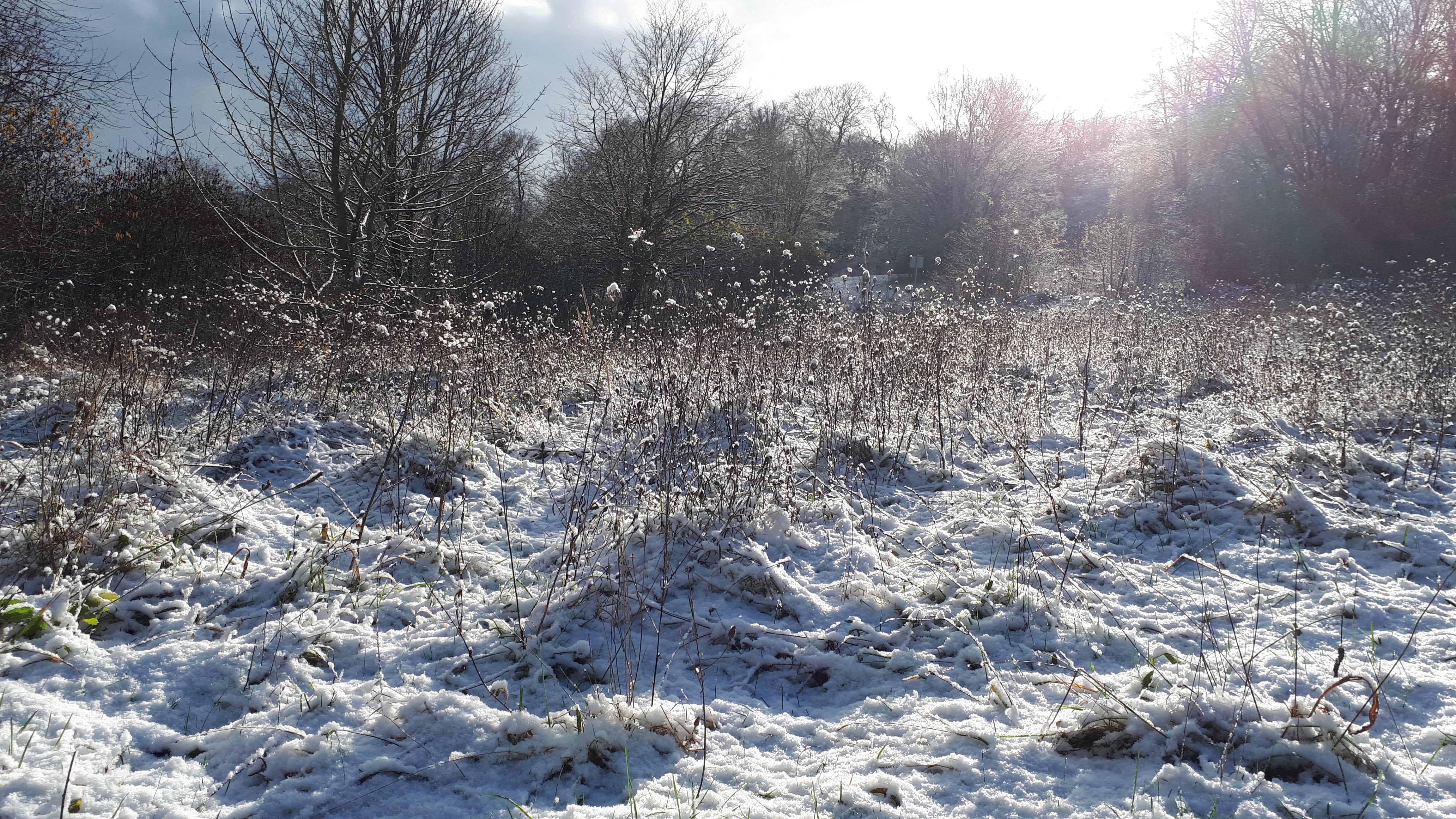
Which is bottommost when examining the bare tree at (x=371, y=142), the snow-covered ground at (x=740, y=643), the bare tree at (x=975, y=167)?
the snow-covered ground at (x=740, y=643)

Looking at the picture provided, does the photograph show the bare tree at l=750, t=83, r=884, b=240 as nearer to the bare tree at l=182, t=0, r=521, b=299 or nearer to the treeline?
the treeline

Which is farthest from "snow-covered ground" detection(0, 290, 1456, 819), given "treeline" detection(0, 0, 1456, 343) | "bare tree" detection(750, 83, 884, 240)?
"bare tree" detection(750, 83, 884, 240)

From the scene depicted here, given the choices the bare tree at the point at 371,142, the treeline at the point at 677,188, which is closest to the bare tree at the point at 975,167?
the treeline at the point at 677,188

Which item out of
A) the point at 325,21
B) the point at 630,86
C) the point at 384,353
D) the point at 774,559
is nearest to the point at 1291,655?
the point at 774,559

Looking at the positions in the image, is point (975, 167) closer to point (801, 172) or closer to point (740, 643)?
point (801, 172)

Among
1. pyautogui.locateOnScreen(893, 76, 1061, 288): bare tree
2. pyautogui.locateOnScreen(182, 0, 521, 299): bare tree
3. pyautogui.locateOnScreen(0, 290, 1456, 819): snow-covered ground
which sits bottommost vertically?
pyautogui.locateOnScreen(0, 290, 1456, 819): snow-covered ground

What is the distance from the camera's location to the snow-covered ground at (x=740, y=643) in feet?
6.18

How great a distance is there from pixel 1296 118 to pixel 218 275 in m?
26.7

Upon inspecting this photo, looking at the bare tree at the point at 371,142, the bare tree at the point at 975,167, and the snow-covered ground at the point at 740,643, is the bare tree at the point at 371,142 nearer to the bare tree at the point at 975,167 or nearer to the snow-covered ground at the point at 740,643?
Answer: the snow-covered ground at the point at 740,643

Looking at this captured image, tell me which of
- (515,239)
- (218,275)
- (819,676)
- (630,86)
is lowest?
(819,676)

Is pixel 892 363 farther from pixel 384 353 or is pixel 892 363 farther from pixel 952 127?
pixel 952 127

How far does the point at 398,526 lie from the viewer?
3414 mm

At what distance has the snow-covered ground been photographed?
1.88 metres

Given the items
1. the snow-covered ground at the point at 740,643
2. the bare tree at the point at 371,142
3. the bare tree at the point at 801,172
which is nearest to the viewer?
the snow-covered ground at the point at 740,643
